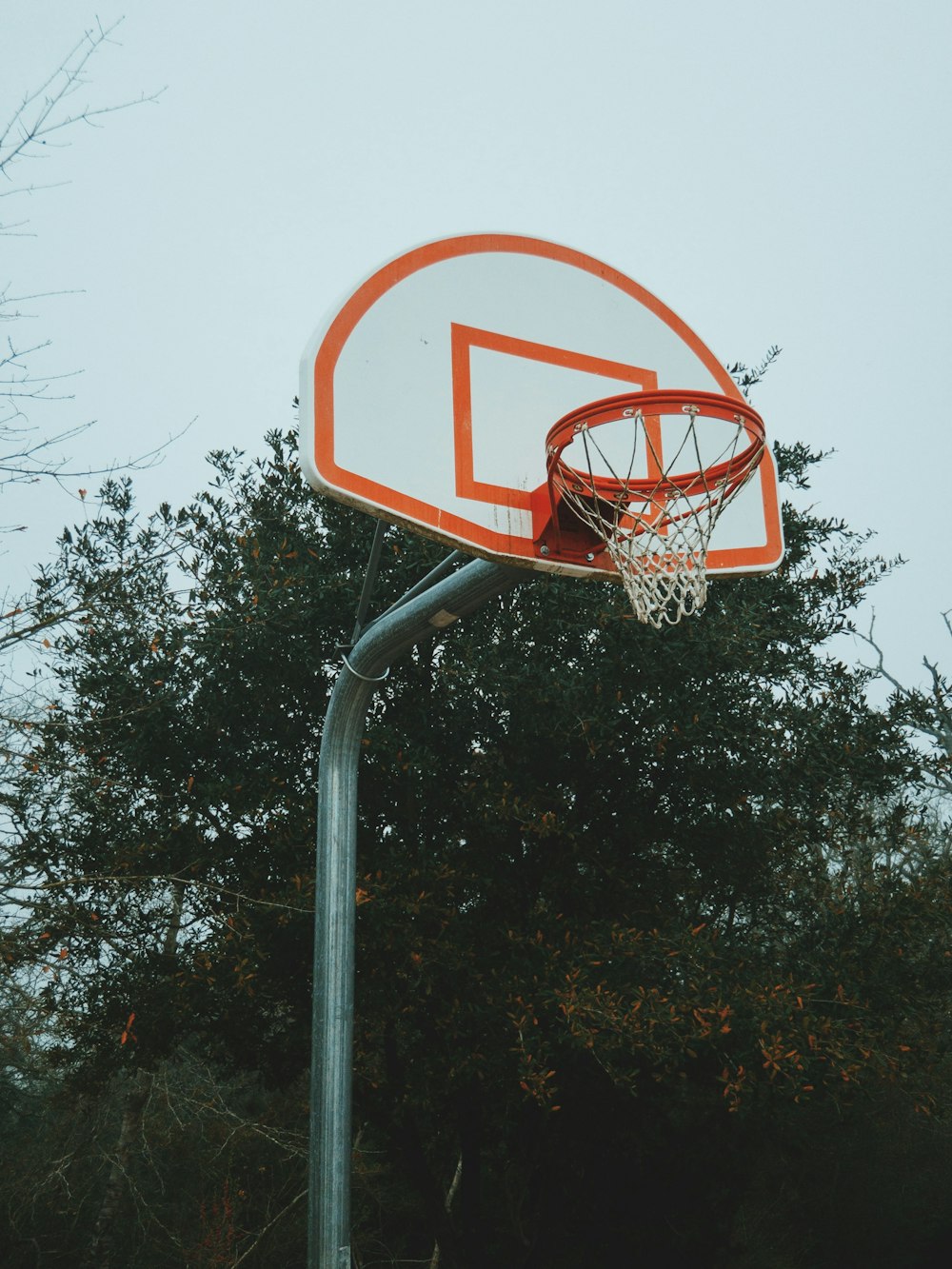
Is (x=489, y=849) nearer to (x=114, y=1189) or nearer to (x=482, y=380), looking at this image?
(x=482, y=380)

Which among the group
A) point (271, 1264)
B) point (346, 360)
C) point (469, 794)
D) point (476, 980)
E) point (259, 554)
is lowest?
point (271, 1264)

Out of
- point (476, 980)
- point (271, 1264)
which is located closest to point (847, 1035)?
point (476, 980)

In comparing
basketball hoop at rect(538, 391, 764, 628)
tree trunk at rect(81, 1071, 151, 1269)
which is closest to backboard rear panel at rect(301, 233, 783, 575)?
basketball hoop at rect(538, 391, 764, 628)

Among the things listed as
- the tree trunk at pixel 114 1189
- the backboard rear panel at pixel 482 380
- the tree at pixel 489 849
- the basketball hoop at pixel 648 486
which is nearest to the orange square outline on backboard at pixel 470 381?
the backboard rear panel at pixel 482 380

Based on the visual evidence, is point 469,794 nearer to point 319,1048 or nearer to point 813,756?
point 813,756

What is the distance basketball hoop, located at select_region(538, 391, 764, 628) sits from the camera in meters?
3.70

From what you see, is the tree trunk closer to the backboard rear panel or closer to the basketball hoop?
→ the backboard rear panel

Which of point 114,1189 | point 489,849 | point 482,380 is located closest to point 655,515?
point 482,380

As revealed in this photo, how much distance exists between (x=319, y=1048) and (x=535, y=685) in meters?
3.73

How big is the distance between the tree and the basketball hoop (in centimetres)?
305

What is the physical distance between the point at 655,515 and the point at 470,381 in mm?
901

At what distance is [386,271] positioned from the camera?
4012mm

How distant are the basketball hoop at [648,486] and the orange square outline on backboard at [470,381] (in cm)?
20

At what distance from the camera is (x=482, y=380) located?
13.8 feet
